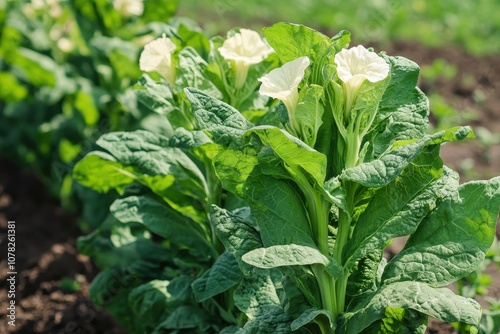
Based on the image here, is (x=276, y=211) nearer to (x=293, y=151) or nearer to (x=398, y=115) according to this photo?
(x=293, y=151)

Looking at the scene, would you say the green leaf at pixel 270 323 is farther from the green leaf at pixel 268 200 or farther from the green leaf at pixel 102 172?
the green leaf at pixel 102 172

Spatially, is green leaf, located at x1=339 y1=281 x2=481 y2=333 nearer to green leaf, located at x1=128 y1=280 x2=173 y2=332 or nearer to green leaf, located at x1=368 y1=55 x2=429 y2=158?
green leaf, located at x1=368 y1=55 x2=429 y2=158

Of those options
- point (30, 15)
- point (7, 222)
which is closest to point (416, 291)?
point (7, 222)

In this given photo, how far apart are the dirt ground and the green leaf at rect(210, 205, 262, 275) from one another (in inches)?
52.0

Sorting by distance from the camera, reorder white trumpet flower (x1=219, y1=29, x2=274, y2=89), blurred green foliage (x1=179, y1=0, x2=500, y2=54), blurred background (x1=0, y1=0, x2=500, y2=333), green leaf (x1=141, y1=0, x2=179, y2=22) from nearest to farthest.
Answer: white trumpet flower (x1=219, y1=29, x2=274, y2=89) < blurred background (x1=0, y1=0, x2=500, y2=333) < green leaf (x1=141, y1=0, x2=179, y2=22) < blurred green foliage (x1=179, y1=0, x2=500, y2=54)

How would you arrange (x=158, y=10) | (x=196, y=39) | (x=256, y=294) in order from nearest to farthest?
(x=256, y=294)
(x=196, y=39)
(x=158, y=10)

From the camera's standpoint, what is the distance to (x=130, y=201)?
3145 millimetres

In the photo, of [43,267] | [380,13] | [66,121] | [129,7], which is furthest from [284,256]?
[380,13]

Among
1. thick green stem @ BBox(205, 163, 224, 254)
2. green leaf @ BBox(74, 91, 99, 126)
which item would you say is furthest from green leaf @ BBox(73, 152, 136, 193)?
green leaf @ BBox(74, 91, 99, 126)

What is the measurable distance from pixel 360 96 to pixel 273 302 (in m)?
0.79

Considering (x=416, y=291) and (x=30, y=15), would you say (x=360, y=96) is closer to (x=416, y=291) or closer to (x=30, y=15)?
(x=416, y=291)

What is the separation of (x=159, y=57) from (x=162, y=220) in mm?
652

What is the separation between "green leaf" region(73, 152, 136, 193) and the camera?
3174 millimetres

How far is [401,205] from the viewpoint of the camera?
7.93 ft
